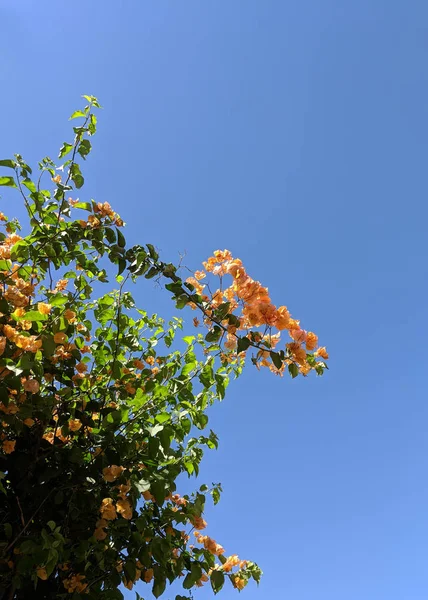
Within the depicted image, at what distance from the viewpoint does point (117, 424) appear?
1804 millimetres

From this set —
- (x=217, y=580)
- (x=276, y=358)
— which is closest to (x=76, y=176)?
(x=276, y=358)

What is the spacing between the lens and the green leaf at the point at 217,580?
1.90m

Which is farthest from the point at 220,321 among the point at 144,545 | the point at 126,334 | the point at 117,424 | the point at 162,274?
the point at 126,334

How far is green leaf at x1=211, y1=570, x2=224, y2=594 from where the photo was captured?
1.90m

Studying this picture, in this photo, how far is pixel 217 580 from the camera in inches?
75.2

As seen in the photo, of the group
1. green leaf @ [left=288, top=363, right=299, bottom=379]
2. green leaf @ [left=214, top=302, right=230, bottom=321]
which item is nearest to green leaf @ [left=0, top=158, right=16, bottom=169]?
green leaf @ [left=214, top=302, right=230, bottom=321]

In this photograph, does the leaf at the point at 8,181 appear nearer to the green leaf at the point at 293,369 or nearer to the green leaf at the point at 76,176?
the green leaf at the point at 76,176

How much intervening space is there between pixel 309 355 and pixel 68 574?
1402 millimetres

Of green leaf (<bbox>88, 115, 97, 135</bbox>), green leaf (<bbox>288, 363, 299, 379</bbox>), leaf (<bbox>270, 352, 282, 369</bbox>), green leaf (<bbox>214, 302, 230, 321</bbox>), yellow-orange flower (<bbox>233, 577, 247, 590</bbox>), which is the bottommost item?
yellow-orange flower (<bbox>233, 577, 247, 590</bbox>)

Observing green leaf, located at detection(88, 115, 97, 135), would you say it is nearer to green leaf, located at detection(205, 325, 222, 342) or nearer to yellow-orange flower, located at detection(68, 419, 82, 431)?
green leaf, located at detection(205, 325, 222, 342)

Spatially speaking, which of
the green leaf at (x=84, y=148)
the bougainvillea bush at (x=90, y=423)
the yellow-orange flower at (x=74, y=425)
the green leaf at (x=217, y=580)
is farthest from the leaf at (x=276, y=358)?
the green leaf at (x=84, y=148)

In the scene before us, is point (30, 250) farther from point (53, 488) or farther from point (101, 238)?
point (53, 488)

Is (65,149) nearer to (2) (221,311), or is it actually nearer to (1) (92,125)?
(1) (92,125)

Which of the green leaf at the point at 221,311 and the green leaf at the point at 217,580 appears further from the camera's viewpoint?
the green leaf at the point at 217,580
